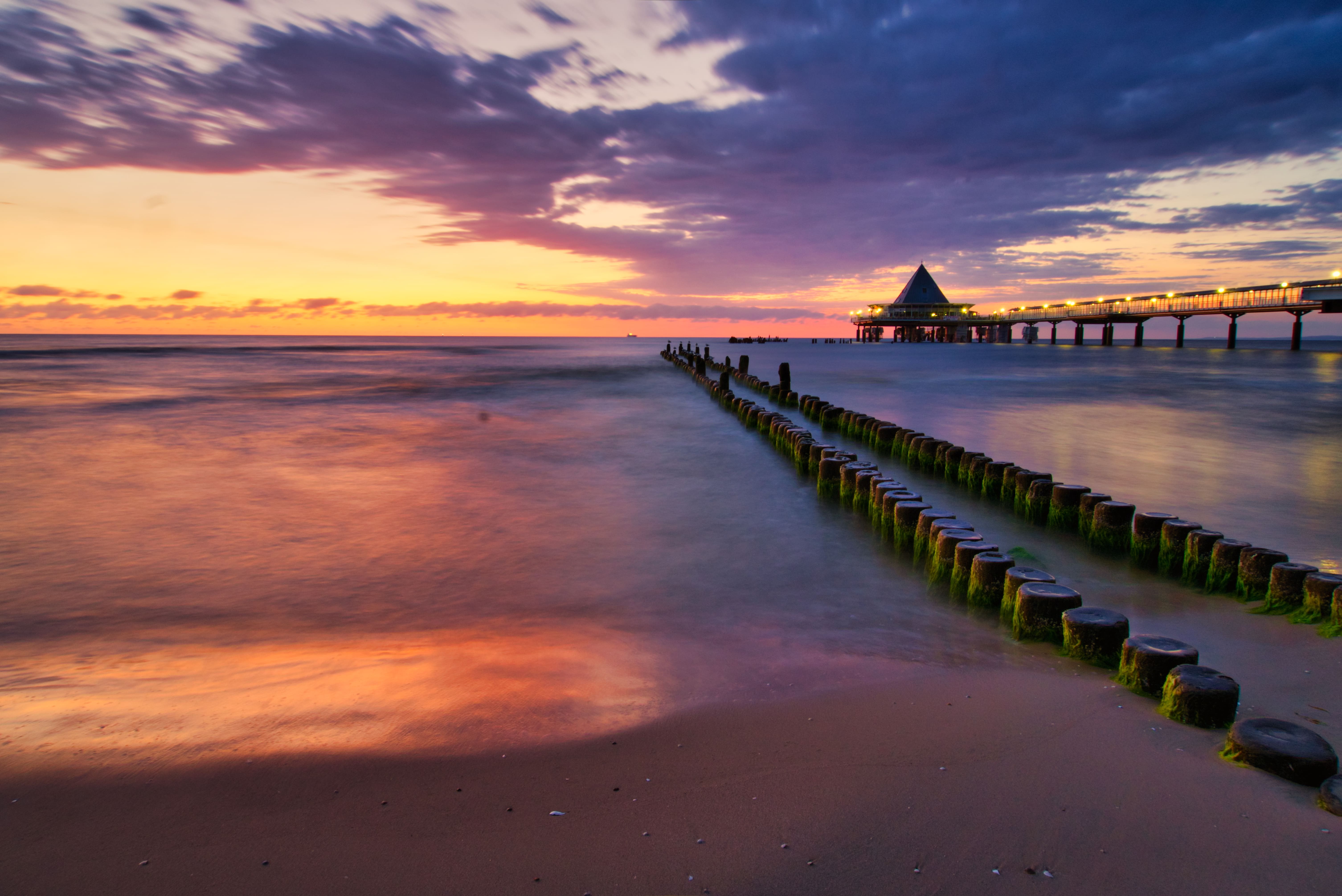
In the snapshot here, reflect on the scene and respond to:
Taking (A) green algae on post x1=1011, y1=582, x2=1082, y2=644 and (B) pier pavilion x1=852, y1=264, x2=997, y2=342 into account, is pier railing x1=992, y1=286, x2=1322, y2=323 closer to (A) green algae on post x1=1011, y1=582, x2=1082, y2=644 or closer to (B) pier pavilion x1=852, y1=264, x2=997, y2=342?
(B) pier pavilion x1=852, y1=264, x2=997, y2=342

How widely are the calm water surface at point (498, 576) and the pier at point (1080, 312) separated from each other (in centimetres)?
4981

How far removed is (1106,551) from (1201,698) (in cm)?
379

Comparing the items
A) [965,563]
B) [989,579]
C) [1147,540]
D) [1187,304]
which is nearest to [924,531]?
[965,563]

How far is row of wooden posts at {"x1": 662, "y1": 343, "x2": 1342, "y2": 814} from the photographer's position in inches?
128


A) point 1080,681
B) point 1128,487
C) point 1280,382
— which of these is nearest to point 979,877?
point 1080,681

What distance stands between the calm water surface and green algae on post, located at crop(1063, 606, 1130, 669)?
0.17 m

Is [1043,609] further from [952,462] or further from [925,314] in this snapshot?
[925,314]

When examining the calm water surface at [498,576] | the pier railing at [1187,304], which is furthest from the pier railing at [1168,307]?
the calm water surface at [498,576]

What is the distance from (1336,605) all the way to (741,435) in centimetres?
1178

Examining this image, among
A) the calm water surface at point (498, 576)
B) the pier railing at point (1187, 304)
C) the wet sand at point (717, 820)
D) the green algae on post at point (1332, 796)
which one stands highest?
the pier railing at point (1187, 304)

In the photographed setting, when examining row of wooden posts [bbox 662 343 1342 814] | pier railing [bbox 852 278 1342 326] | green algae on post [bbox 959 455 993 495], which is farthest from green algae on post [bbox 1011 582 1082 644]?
pier railing [bbox 852 278 1342 326]

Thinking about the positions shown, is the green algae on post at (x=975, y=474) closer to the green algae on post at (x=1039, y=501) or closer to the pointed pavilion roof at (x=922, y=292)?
the green algae on post at (x=1039, y=501)

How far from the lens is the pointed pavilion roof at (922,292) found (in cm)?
13162

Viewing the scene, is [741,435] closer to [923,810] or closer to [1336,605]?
[1336,605]
